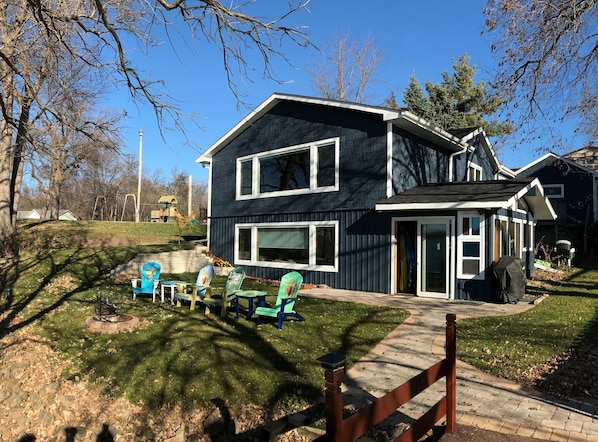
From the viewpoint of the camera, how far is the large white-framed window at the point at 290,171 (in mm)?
13698

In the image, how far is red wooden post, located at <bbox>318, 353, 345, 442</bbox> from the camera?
8.14ft

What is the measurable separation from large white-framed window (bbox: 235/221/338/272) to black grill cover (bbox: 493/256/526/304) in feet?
15.3

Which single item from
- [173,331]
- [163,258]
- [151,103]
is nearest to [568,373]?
[173,331]

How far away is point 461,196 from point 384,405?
29.1 feet

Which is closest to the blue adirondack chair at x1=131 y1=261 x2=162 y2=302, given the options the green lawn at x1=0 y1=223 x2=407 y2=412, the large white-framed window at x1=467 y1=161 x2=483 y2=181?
the green lawn at x1=0 y1=223 x2=407 y2=412

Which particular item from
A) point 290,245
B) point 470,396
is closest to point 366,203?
point 290,245

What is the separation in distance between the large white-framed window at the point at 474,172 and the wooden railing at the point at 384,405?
14.3 m

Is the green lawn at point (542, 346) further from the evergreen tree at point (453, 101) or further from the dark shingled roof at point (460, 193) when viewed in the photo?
the evergreen tree at point (453, 101)

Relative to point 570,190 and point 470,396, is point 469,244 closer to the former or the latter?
point 470,396

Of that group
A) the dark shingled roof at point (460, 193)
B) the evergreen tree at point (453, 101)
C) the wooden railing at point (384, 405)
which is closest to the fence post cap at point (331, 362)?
the wooden railing at point (384, 405)

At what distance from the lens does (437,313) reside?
30.3 feet

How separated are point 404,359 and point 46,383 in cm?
513

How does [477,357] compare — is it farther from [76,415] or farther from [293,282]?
[76,415]

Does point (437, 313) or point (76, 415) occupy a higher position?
point (437, 313)
